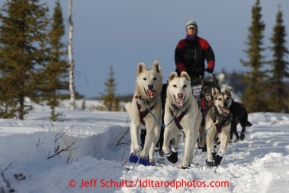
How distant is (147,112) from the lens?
6.02 meters

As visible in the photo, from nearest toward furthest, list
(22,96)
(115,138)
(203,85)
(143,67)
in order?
(143,67)
(203,85)
(115,138)
(22,96)

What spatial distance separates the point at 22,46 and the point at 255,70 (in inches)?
1045

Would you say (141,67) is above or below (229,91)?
above

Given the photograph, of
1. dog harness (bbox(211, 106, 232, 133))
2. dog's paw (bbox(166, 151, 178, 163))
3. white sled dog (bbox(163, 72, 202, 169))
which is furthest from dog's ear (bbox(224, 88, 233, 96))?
dog's paw (bbox(166, 151, 178, 163))

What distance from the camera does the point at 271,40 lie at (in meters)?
37.5

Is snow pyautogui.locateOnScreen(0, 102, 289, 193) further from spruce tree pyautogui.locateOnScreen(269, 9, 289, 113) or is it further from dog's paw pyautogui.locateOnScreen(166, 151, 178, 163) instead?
spruce tree pyautogui.locateOnScreen(269, 9, 289, 113)

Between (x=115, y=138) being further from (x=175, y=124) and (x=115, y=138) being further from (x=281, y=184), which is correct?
(x=281, y=184)

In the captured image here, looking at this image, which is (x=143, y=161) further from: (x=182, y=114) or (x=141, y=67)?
(x=141, y=67)

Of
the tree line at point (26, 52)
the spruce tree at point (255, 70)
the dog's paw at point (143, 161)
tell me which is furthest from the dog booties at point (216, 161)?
the spruce tree at point (255, 70)

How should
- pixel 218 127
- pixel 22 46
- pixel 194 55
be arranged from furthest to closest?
pixel 22 46 → pixel 194 55 → pixel 218 127

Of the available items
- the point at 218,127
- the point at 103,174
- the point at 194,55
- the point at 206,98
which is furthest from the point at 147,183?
the point at 194,55

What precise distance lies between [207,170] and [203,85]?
9.48ft

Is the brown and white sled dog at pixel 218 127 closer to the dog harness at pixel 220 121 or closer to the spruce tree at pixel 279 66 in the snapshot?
the dog harness at pixel 220 121

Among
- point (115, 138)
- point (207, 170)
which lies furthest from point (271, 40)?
point (207, 170)
